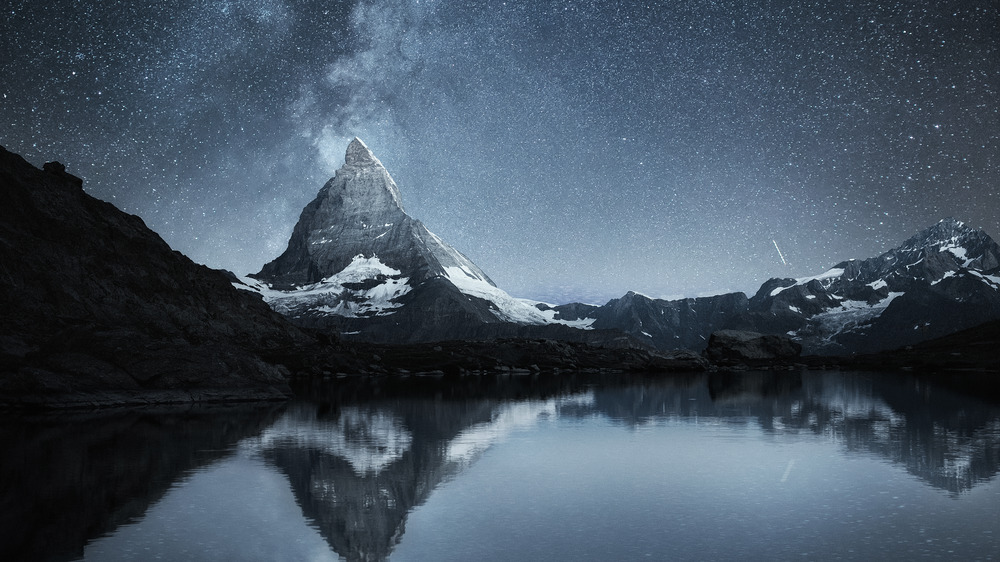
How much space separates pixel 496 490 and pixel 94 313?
390ft

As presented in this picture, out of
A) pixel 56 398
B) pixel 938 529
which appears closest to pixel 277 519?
pixel 938 529

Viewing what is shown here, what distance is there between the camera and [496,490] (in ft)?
87.1

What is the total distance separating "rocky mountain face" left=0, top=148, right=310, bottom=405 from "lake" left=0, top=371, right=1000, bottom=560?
13.9 m

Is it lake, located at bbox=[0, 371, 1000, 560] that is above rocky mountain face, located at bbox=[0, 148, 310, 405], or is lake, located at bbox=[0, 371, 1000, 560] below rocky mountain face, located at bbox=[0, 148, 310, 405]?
below

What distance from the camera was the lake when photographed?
61.2ft

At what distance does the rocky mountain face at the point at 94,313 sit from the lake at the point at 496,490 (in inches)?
546

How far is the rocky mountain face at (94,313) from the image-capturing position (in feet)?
206

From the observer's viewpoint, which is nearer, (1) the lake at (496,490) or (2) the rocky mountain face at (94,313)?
(1) the lake at (496,490)

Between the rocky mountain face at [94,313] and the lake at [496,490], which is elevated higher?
the rocky mountain face at [94,313]

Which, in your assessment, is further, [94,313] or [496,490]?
[94,313]

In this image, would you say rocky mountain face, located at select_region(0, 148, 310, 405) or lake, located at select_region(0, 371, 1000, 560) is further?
rocky mountain face, located at select_region(0, 148, 310, 405)

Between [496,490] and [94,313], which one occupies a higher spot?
[94,313]

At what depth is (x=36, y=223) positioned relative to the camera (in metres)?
128

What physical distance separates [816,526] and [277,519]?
1678cm
